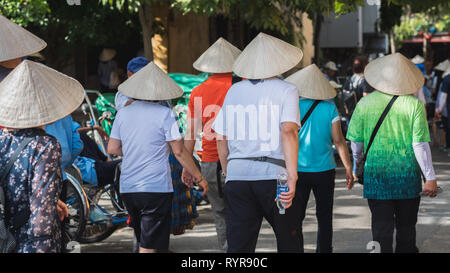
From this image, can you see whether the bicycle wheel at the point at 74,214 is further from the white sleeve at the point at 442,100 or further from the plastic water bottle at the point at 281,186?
the white sleeve at the point at 442,100

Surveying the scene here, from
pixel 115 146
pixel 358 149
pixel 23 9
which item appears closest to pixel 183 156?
pixel 115 146

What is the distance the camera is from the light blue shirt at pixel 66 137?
5469 millimetres

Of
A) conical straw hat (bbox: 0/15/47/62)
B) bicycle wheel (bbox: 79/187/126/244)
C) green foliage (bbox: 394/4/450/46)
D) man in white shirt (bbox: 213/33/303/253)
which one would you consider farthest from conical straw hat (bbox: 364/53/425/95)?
green foliage (bbox: 394/4/450/46)

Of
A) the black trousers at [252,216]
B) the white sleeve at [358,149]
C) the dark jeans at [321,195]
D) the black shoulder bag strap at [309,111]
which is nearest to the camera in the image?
the black trousers at [252,216]

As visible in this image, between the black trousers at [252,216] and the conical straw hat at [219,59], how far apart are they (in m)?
1.77

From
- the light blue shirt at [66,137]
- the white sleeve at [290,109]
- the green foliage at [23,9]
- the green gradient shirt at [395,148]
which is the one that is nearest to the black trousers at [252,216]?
the white sleeve at [290,109]

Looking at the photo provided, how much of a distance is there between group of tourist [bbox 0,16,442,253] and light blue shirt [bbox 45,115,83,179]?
34cm

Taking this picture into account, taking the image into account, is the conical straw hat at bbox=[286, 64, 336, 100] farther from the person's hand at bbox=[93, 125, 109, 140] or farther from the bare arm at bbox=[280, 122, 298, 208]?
the person's hand at bbox=[93, 125, 109, 140]

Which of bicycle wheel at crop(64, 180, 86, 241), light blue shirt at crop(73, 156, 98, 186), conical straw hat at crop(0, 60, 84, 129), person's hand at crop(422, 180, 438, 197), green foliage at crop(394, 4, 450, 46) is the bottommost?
green foliage at crop(394, 4, 450, 46)

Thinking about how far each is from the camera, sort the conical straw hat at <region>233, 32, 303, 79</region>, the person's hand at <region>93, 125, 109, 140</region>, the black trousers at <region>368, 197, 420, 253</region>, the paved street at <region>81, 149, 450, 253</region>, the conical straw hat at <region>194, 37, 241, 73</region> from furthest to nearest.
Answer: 1. the person's hand at <region>93, 125, 109, 140</region>
2. the paved street at <region>81, 149, 450, 253</region>
3. the conical straw hat at <region>194, 37, 241, 73</region>
4. the black trousers at <region>368, 197, 420, 253</region>
5. the conical straw hat at <region>233, 32, 303, 79</region>

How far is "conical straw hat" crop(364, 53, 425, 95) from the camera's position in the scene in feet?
18.4

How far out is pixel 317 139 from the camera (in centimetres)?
591

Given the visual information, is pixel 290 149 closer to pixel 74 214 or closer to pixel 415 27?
pixel 74 214
